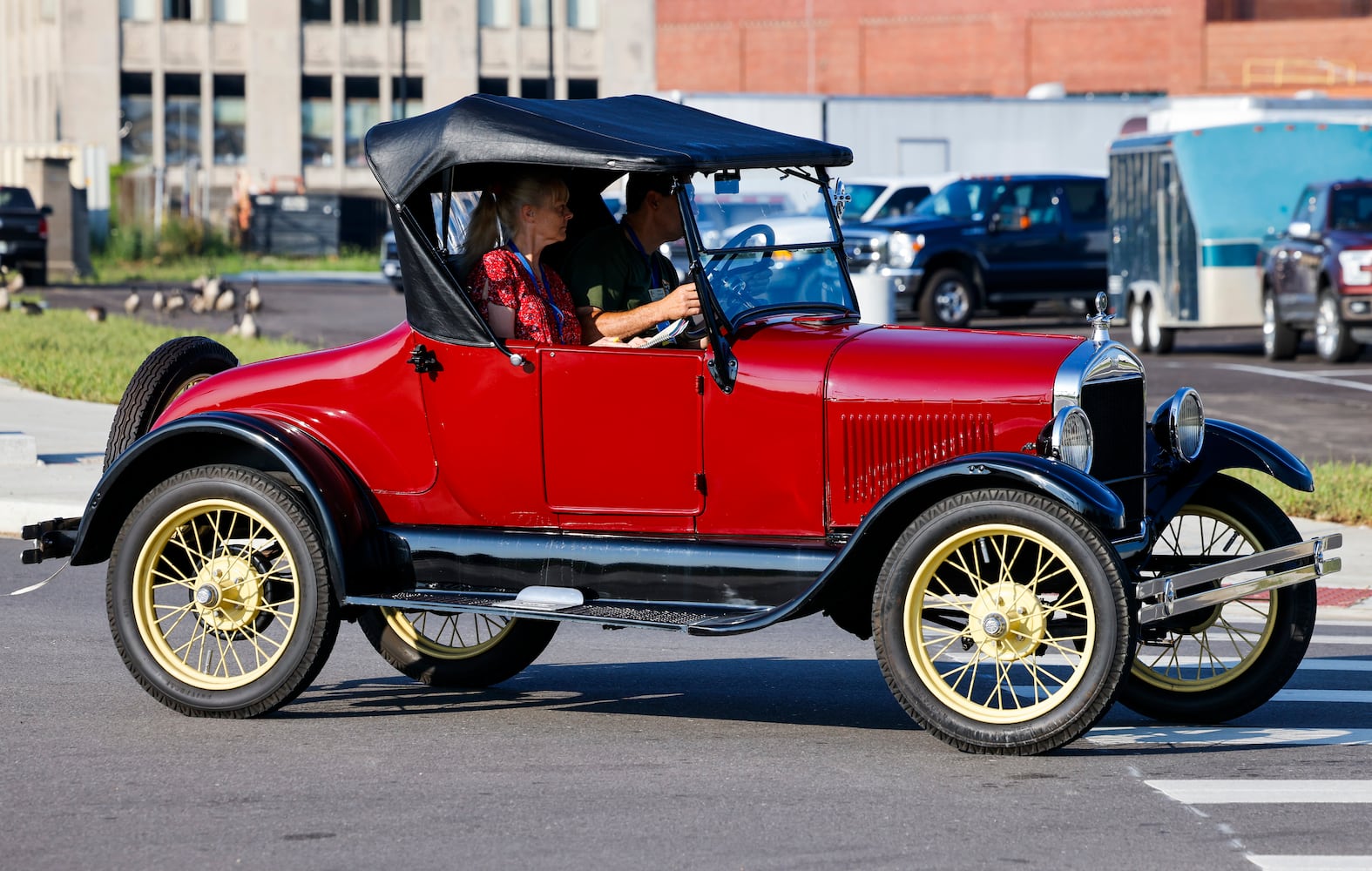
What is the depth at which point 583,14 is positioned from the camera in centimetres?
7262

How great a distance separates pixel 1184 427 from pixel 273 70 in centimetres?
6498

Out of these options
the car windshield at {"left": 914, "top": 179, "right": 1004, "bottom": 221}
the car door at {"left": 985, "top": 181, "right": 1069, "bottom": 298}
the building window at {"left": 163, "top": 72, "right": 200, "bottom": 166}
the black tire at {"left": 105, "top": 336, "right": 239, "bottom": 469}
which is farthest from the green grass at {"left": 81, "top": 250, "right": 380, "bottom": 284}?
the black tire at {"left": 105, "top": 336, "right": 239, "bottom": 469}

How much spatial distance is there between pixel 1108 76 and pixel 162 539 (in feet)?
215

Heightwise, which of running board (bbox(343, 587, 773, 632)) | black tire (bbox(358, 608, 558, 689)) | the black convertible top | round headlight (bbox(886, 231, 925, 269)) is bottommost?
black tire (bbox(358, 608, 558, 689))

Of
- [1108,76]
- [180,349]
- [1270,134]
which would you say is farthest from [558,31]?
[180,349]

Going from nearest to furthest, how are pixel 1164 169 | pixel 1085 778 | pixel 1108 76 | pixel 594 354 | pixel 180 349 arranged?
pixel 1085 778 → pixel 594 354 → pixel 180 349 → pixel 1164 169 → pixel 1108 76

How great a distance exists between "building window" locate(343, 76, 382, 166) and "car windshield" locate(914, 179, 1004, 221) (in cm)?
4310

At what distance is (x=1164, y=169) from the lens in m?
25.2

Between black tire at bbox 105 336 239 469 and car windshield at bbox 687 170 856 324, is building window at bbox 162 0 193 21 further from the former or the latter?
car windshield at bbox 687 170 856 324

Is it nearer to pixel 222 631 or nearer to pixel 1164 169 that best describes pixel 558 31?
pixel 1164 169

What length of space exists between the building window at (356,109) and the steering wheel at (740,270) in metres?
64.2

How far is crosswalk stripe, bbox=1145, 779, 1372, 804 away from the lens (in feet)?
19.3

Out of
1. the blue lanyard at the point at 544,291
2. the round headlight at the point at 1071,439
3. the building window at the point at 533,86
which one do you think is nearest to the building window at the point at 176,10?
the building window at the point at 533,86

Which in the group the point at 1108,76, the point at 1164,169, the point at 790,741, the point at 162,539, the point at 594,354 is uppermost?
the point at 1108,76
